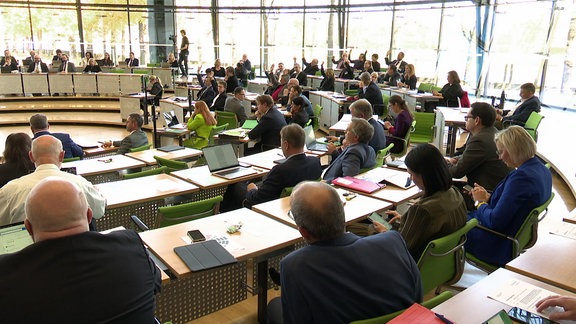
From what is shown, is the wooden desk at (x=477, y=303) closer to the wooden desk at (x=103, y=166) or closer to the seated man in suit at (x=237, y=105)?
the wooden desk at (x=103, y=166)

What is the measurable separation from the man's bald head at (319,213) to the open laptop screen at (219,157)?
2.61 m

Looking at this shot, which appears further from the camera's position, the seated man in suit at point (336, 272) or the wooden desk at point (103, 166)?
the wooden desk at point (103, 166)

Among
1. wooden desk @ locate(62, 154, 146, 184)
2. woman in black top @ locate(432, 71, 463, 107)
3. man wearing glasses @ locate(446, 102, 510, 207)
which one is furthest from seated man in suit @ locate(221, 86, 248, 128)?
man wearing glasses @ locate(446, 102, 510, 207)

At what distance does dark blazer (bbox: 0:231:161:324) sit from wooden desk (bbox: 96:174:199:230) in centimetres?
202

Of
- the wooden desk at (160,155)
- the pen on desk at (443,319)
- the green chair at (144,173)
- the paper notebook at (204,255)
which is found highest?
the pen on desk at (443,319)

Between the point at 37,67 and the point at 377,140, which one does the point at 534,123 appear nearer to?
the point at 377,140

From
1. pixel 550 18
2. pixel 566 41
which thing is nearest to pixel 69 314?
pixel 566 41

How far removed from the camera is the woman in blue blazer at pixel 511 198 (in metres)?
3.09

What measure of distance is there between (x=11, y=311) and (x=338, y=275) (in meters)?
1.16

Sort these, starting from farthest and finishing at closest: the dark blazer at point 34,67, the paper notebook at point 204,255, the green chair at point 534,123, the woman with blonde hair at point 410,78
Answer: the dark blazer at point 34,67 → the woman with blonde hair at point 410,78 → the green chair at point 534,123 → the paper notebook at point 204,255

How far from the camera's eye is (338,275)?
5.80ft

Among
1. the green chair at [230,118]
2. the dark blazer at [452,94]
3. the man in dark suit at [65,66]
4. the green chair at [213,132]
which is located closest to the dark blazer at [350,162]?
the green chair at [213,132]

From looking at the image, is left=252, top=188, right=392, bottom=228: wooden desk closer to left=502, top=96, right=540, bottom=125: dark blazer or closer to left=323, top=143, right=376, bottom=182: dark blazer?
left=323, top=143, right=376, bottom=182: dark blazer

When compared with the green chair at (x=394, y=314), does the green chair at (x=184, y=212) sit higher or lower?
lower
